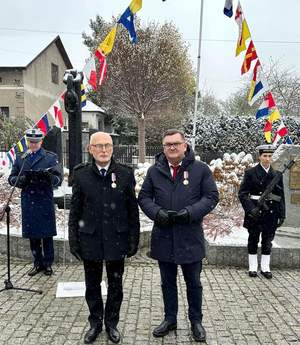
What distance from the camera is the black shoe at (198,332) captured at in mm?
3730

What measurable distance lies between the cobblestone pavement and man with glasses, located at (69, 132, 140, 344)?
1.47 feet

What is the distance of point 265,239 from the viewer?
5562 mm

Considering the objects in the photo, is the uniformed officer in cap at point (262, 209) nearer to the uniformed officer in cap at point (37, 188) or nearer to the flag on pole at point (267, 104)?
the uniformed officer in cap at point (37, 188)

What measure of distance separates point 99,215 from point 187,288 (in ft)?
3.66

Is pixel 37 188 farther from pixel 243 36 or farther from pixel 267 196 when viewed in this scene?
pixel 243 36

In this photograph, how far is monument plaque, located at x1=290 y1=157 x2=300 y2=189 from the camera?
6993 mm

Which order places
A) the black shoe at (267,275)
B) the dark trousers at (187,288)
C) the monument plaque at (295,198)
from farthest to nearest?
the monument plaque at (295,198) < the black shoe at (267,275) < the dark trousers at (187,288)

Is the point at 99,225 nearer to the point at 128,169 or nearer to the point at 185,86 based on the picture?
the point at 128,169

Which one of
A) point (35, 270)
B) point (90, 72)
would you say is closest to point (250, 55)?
point (90, 72)

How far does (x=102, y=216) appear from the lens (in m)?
3.56

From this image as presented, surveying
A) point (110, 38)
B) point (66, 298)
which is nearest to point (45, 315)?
point (66, 298)

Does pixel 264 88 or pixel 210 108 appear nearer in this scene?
pixel 264 88

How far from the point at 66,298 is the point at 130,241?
5.28 ft

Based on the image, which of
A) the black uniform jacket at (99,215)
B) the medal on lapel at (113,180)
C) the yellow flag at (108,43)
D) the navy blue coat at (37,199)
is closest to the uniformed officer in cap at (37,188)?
the navy blue coat at (37,199)
